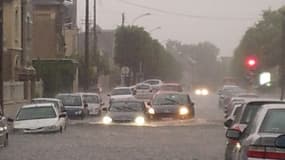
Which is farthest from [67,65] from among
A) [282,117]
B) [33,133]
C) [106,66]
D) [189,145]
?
[282,117]

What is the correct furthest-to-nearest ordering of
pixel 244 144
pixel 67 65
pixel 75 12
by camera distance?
pixel 75 12 < pixel 67 65 < pixel 244 144

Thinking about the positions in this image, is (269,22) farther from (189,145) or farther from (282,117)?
(282,117)

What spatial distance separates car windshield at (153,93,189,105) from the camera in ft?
143

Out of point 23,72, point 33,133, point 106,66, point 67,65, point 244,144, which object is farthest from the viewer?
point 106,66

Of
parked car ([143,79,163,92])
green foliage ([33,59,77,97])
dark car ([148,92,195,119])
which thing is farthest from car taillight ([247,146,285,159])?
Result: parked car ([143,79,163,92])

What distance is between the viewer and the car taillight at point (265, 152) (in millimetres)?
12055

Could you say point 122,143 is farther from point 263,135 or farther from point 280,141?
point 280,141

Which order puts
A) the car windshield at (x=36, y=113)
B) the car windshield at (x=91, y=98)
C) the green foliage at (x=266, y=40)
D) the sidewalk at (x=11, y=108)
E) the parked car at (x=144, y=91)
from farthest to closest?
the green foliage at (x=266, y=40) → the parked car at (x=144, y=91) → the car windshield at (x=91, y=98) → the sidewalk at (x=11, y=108) → the car windshield at (x=36, y=113)

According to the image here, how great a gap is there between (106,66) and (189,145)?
247 ft

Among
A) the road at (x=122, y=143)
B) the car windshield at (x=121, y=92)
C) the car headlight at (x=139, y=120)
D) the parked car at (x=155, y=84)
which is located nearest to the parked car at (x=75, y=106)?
the road at (x=122, y=143)

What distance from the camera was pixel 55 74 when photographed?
237ft

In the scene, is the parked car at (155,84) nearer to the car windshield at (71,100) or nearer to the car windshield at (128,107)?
the car windshield at (71,100)

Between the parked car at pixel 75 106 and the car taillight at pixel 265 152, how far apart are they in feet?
119

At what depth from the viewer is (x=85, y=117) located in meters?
50.8
